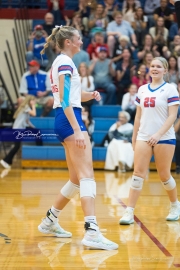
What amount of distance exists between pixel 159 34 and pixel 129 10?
1269 millimetres

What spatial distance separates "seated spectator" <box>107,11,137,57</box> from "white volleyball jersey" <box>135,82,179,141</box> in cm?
717

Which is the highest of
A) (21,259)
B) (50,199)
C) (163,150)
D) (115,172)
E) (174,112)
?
(174,112)

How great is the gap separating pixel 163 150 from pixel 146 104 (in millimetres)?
481

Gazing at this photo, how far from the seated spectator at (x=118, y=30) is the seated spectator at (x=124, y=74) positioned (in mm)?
726

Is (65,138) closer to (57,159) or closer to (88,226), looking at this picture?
(88,226)

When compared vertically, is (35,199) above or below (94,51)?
below

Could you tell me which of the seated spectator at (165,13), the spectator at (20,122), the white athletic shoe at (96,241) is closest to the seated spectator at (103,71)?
the spectator at (20,122)

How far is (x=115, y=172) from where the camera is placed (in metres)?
10.2

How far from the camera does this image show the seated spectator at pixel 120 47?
12203 mm

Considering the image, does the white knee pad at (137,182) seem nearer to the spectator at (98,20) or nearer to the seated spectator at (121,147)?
the seated spectator at (121,147)

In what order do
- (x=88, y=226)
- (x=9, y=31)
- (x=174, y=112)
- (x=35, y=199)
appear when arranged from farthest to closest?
(x=9, y=31) < (x=35, y=199) < (x=174, y=112) < (x=88, y=226)

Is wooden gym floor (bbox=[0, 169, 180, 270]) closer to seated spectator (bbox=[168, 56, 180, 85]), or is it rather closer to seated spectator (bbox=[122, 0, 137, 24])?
seated spectator (bbox=[168, 56, 180, 85])

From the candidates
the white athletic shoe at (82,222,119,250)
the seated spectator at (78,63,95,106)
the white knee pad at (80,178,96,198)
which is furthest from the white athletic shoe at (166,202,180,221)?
the seated spectator at (78,63,95,106)

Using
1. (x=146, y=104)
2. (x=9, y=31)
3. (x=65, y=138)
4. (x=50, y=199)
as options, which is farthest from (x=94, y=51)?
(x=65, y=138)
